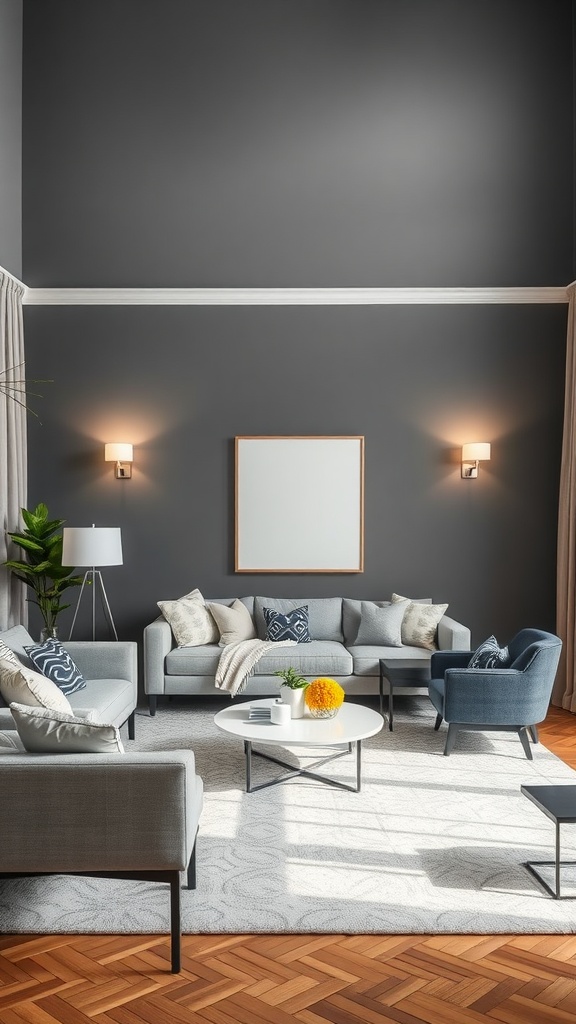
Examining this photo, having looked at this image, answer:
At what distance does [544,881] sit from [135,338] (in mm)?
5200

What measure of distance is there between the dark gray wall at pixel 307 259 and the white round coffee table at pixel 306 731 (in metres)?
2.23

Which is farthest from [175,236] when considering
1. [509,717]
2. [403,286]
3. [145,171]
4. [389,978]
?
[389,978]

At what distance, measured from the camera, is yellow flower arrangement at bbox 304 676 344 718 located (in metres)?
4.19

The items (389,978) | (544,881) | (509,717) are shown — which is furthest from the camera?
(509,717)

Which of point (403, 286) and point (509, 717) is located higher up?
point (403, 286)

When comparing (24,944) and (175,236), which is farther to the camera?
(175,236)

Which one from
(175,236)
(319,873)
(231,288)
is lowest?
(319,873)

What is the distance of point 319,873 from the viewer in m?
3.22

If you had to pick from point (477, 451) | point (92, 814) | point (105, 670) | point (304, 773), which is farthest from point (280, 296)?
point (92, 814)

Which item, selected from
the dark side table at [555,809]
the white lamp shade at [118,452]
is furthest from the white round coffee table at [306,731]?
the white lamp shade at [118,452]

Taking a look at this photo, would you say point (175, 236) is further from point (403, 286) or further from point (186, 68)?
point (403, 286)

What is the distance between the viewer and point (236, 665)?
5574 mm

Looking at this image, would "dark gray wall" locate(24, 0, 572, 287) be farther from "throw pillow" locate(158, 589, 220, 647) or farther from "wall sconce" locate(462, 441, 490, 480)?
"throw pillow" locate(158, 589, 220, 647)

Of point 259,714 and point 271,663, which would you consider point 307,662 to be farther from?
point 259,714
